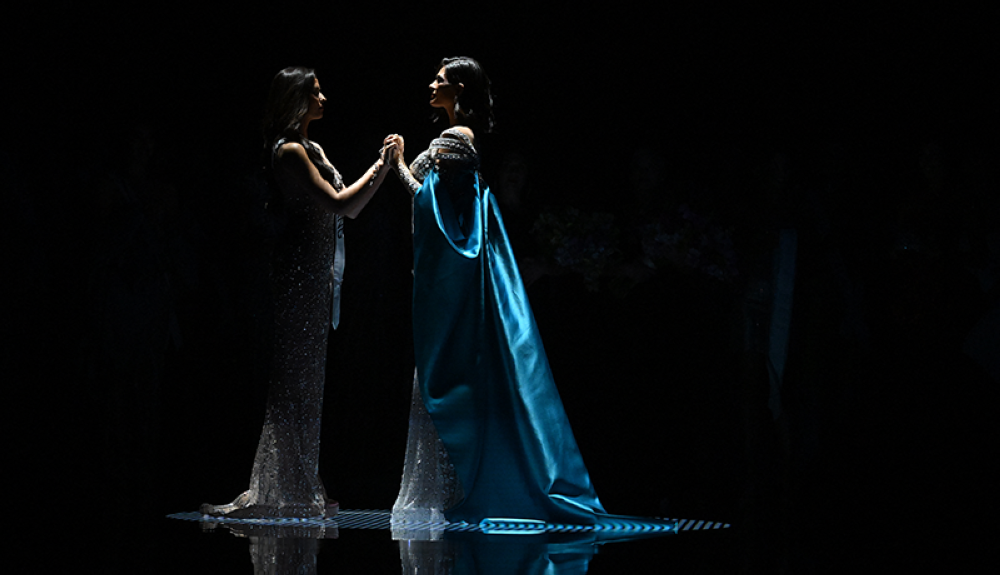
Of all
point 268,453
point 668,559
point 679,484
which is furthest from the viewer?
A: point 679,484

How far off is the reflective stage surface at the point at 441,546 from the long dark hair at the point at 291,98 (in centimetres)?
152

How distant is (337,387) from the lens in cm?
623

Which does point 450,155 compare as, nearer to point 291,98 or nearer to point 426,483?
point 291,98

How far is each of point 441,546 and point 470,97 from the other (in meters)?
1.75

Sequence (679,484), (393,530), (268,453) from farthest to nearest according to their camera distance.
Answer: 1. (679,484)
2. (268,453)
3. (393,530)

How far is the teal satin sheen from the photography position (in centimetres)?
437

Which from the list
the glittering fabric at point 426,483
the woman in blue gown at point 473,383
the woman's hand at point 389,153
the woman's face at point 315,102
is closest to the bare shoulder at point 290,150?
the woman's face at point 315,102

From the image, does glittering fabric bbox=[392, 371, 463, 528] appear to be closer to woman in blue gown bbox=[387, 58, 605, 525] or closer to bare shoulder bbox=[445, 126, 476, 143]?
woman in blue gown bbox=[387, 58, 605, 525]

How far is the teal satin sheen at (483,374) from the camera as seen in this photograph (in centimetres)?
437

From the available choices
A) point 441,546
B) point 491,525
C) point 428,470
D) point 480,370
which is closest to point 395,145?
point 480,370

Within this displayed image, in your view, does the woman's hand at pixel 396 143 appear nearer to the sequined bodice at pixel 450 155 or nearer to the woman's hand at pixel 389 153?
the woman's hand at pixel 389 153

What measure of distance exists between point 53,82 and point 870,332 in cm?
427

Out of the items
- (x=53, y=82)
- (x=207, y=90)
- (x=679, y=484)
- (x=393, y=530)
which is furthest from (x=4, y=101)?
(x=679, y=484)

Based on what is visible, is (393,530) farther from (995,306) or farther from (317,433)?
(995,306)
